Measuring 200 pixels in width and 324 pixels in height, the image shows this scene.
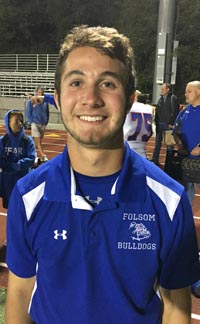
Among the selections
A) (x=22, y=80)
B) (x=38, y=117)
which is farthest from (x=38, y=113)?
(x=22, y=80)

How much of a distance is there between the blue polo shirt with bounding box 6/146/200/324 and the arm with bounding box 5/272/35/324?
0.16ft

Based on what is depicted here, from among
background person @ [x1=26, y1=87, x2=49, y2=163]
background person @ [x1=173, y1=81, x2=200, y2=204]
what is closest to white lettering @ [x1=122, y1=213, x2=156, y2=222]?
background person @ [x1=173, y1=81, x2=200, y2=204]

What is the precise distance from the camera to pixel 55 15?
36469 mm

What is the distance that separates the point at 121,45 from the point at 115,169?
39cm

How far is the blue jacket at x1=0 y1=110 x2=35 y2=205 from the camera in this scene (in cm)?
400

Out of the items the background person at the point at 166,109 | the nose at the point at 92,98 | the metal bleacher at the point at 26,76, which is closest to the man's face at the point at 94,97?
the nose at the point at 92,98

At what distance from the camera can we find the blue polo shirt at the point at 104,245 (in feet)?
3.90

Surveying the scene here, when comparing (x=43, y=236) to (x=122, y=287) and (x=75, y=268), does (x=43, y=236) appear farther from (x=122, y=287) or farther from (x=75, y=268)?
(x=122, y=287)

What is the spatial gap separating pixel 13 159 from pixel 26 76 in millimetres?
22756

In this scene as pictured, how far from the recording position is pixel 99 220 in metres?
1.20

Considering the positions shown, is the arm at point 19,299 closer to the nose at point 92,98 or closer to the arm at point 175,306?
the arm at point 175,306

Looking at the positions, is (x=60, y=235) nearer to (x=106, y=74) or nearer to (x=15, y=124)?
(x=106, y=74)

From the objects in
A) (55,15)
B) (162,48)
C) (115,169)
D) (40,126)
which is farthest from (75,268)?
(55,15)

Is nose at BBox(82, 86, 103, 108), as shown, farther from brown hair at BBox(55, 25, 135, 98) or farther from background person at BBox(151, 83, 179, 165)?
background person at BBox(151, 83, 179, 165)
